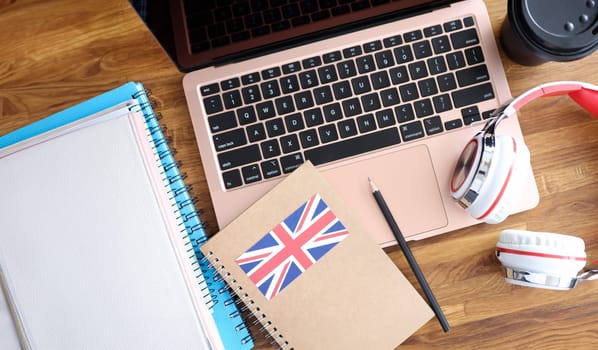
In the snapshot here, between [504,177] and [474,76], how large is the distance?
0.16m

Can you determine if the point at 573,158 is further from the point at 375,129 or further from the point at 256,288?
the point at 256,288

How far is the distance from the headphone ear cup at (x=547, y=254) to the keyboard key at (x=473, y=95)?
184mm

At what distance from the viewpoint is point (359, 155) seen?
69 cm

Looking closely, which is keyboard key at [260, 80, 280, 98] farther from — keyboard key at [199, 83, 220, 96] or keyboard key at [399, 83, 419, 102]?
keyboard key at [399, 83, 419, 102]

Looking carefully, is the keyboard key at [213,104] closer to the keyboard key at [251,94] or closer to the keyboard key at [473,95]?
the keyboard key at [251,94]

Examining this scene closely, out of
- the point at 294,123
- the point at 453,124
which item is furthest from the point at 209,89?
the point at 453,124

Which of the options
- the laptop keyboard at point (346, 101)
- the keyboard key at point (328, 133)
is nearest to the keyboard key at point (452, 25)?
the laptop keyboard at point (346, 101)

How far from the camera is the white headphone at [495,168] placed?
610 mm

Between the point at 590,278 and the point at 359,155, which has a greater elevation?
the point at 359,155

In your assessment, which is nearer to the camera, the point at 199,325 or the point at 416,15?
the point at 199,325

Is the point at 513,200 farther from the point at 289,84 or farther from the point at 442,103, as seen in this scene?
the point at 289,84

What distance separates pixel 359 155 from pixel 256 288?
22 centimetres

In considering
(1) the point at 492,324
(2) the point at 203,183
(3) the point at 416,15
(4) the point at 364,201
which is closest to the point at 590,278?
(1) the point at 492,324

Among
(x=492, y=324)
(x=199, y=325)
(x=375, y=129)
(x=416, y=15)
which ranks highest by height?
(x=416, y=15)
